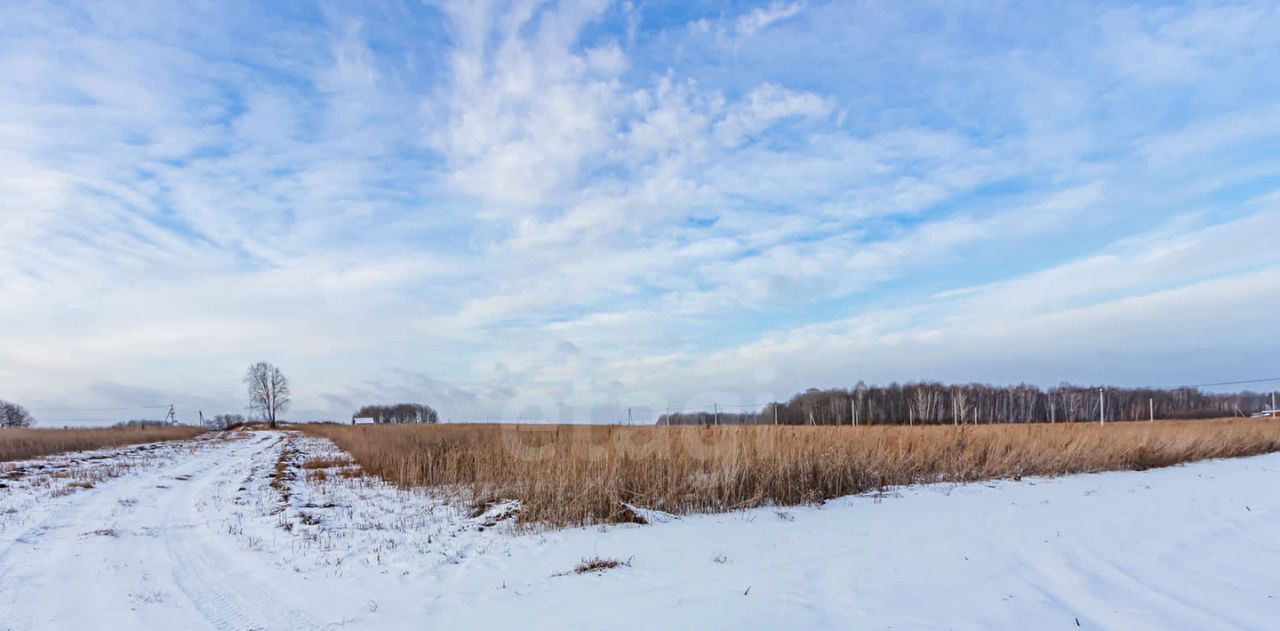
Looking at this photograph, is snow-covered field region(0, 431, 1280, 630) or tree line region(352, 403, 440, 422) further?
tree line region(352, 403, 440, 422)

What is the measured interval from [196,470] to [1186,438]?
26866 millimetres

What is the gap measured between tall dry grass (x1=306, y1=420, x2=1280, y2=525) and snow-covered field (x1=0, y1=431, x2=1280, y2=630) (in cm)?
50

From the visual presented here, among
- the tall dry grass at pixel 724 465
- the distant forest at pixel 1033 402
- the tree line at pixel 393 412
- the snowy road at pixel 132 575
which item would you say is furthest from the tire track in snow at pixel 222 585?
the tree line at pixel 393 412

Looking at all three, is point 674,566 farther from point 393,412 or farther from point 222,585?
point 393,412

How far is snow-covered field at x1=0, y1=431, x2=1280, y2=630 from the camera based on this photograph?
416 centimetres

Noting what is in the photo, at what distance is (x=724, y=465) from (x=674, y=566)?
3.25 metres

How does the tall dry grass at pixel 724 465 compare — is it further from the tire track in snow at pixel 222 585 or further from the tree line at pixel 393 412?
the tree line at pixel 393 412

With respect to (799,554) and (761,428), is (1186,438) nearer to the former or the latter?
(761,428)

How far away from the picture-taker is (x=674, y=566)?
5.36 meters

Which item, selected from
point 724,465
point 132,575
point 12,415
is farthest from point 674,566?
point 12,415

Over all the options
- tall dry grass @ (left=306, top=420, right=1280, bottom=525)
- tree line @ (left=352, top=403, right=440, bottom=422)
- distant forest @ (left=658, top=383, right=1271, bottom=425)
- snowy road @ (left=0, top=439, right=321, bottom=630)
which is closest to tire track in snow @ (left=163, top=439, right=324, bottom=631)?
snowy road @ (left=0, top=439, right=321, bottom=630)

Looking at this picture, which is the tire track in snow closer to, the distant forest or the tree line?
the distant forest

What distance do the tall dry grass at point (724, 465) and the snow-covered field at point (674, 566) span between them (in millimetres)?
503

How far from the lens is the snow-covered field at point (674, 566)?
416cm
